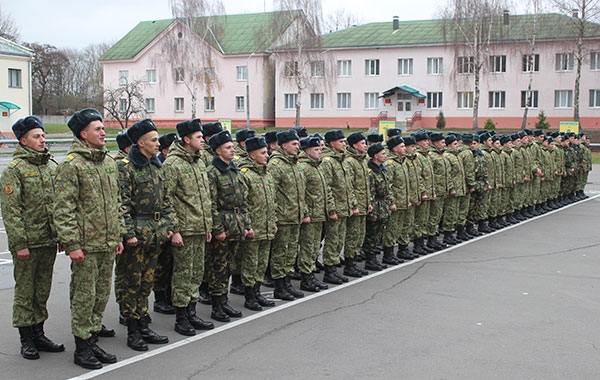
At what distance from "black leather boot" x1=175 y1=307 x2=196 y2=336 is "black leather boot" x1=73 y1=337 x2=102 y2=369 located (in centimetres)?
116

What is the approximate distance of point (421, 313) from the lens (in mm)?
8148

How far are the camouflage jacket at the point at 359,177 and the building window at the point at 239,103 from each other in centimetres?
5555

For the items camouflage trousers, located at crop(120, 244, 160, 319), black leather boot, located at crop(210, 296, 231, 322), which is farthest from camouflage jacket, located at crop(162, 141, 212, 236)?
black leather boot, located at crop(210, 296, 231, 322)

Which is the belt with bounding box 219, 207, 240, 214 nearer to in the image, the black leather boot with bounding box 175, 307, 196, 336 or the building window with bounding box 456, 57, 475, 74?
the black leather boot with bounding box 175, 307, 196, 336

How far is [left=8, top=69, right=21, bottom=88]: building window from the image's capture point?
53781 mm

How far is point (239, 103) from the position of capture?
65688mm

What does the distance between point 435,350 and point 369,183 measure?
4.11 meters

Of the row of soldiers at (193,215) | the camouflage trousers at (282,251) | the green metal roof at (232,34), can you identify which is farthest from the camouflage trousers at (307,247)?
the green metal roof at (232,34)

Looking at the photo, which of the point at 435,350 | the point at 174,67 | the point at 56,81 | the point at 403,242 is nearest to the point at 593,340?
the point at 435,350

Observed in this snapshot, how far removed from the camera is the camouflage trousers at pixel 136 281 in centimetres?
677

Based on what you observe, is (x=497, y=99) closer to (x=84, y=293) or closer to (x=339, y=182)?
(x=339, y=182)

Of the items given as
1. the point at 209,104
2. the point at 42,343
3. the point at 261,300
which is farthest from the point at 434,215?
the point at 209,104

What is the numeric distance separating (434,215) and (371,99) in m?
50.0

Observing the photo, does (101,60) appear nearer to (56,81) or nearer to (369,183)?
(56,81)
